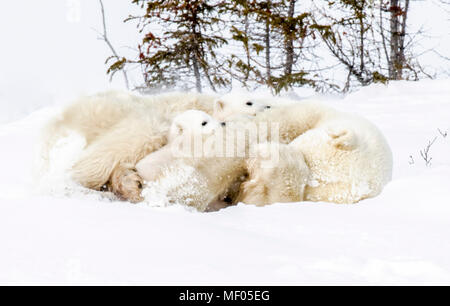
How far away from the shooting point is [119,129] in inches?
90.4

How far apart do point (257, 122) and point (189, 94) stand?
541 mm

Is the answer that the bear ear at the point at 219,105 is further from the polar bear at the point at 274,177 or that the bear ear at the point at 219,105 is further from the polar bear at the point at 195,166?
the polar bear at the point at 274,177

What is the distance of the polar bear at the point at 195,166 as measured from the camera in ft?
6.83

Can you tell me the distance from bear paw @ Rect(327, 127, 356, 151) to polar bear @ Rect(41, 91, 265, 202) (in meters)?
0.44

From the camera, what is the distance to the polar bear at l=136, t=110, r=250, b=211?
→ 208 cm

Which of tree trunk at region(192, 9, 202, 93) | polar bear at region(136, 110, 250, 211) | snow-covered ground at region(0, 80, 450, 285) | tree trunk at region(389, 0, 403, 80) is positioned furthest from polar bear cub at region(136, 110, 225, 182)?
tree trunk at region(389, 0, 403, 80)

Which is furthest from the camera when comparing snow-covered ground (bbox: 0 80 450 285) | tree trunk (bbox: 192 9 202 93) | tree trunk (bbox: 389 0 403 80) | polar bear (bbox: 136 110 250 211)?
tree trunk (bbox: 389 0 403 80)

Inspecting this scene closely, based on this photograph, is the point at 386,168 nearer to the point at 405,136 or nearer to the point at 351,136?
the point at 351,136

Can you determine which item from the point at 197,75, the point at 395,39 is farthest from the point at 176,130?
the point at 395,39

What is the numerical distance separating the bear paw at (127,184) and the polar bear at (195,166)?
4 centimetres

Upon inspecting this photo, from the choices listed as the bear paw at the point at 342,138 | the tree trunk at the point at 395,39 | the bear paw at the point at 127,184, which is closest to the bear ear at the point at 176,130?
the bear paw at the point at 127,184

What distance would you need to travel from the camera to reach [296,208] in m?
2.14

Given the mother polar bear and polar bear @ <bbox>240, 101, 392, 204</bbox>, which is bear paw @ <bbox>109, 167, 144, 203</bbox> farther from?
polar bear @ <bbox>240, 101, 392, 204</bbox>
